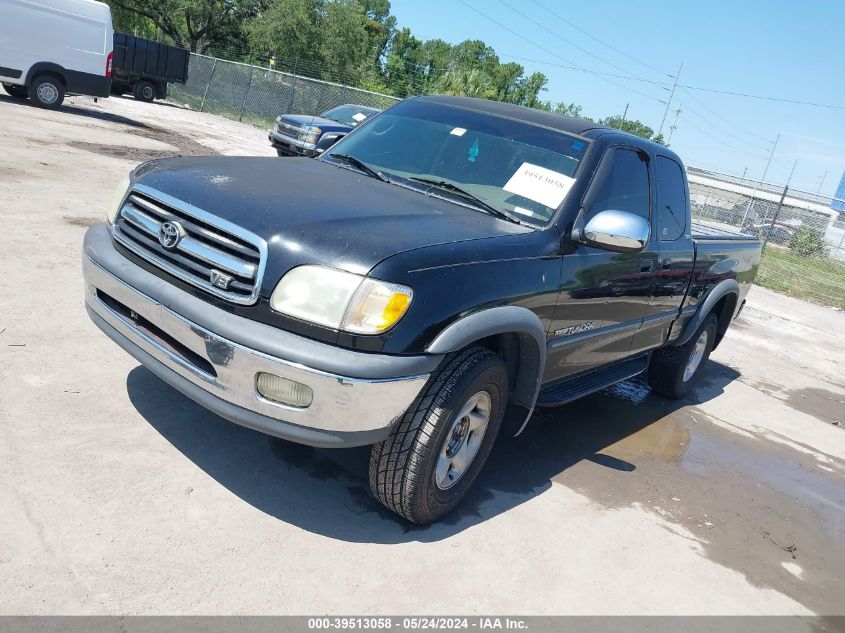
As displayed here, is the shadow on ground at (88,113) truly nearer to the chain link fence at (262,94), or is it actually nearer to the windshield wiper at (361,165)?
the chain link fence at (262,94)

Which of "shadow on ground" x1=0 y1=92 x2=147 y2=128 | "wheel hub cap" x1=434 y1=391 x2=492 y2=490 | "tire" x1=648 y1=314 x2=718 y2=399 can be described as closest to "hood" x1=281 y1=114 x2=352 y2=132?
"shadow on ground" x1=0 y1=92 x2=147 y2=128

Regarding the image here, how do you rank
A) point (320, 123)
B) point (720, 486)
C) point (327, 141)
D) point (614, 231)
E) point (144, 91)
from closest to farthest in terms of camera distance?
1. point (614, 231)
2. point (720, 486)
3. point (327, 141)
4. point (320, 123)
5. point (144, 91)

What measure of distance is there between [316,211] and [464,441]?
1.29m

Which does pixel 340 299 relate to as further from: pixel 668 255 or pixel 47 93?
pixel 47 93

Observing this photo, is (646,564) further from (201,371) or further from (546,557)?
(201,371)

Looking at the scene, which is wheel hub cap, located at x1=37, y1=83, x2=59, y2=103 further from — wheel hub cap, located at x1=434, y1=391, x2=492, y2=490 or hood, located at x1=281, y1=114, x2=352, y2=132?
wheel hub cap, located at x1=434, y1=391, x2=492, y2=490

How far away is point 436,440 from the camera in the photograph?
3.07m

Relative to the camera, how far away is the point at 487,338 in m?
3.41

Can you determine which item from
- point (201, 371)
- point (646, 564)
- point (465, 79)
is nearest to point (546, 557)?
point (646, 564)

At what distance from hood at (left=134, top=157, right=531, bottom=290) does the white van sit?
1388 cm

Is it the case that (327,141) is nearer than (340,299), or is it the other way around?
(340,299)

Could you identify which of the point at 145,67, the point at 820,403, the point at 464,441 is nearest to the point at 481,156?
the point at 464,441

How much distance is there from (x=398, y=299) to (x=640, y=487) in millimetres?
2413

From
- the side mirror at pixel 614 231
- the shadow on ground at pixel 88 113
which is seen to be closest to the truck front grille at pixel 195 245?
the side mirror at pixel 614 231
